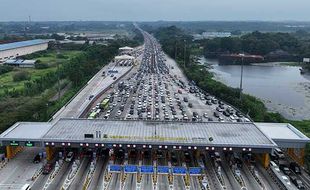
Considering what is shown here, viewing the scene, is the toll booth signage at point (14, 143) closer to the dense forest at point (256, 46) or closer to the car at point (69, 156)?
the car at point (69, 156)

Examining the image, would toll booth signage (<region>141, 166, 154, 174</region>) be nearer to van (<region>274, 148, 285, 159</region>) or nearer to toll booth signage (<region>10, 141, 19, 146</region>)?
toll booth signage (<region>10, 141, 19, 146</region>)

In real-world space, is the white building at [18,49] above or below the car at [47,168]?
above

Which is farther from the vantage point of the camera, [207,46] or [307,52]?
[207,46]

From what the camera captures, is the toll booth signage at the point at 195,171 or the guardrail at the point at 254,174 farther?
the toll booth signage at the point at 195,171

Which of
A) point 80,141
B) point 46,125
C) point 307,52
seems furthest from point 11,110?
point 307,52

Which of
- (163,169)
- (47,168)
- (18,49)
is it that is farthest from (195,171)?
(18,49)

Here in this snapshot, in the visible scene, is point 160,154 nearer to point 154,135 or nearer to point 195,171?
point 154,135

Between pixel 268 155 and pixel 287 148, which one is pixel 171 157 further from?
pixel 287 148

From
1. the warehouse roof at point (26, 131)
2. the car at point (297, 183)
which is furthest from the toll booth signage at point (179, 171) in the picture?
the warehouse roof at point (26, 131)

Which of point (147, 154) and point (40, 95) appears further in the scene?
point (40, 95)
